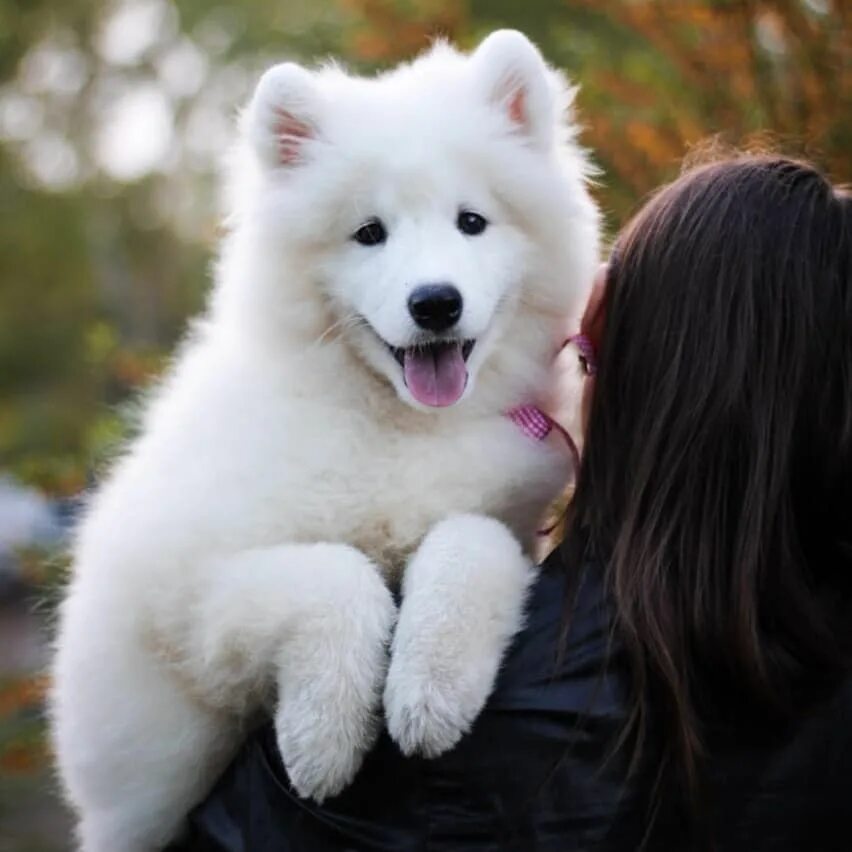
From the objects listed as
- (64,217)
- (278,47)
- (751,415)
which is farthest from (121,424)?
(64,217)

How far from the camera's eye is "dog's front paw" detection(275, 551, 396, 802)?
2348 millimetres

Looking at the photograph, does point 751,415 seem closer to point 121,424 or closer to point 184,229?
point 121,424

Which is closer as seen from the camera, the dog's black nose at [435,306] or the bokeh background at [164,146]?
the dog's black nose at [435,306]

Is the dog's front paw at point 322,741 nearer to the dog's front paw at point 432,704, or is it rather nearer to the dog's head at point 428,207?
the dog's front paw at point 432,704

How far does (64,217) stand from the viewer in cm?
2602

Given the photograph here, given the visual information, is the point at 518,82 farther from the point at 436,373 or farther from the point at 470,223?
the point at 436,373

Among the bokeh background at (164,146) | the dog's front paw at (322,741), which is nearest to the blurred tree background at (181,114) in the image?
the bokeh background at (164,146)

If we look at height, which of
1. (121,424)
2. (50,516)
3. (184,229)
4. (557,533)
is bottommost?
(184,229)

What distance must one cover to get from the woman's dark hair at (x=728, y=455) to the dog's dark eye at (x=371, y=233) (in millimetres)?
637

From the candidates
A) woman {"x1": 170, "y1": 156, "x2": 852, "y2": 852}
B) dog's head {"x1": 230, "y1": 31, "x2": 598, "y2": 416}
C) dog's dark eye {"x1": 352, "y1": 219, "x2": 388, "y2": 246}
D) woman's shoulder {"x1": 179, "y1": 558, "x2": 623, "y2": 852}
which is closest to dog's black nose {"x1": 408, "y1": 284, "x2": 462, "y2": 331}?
dog's head {"x1": 230, "y1": 31, "x2": 598, "y2": 416}

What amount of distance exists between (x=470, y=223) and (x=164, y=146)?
2252 centimetres

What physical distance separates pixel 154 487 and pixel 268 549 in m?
0.33

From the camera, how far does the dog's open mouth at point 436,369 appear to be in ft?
9.41

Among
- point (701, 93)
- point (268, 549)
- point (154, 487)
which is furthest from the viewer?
point (701, 93)
